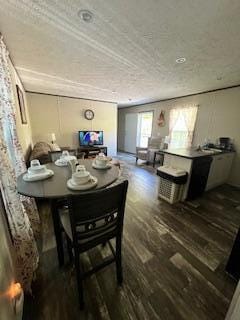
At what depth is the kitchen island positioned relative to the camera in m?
2.50

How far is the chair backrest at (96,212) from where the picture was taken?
2.89ft

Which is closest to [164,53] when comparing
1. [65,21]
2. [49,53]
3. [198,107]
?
[65,21]

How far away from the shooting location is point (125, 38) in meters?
1.60

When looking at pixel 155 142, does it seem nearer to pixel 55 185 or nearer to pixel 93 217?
pixel 55 185

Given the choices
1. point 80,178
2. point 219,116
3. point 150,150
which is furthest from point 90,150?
point 219,116

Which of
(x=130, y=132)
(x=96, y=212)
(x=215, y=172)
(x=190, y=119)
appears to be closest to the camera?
(x=96, y=212)

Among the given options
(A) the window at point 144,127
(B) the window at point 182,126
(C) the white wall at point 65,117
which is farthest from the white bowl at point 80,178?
(A) the window at point 144,127

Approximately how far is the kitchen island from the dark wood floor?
58 cm

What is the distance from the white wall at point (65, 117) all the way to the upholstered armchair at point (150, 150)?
1686 mm

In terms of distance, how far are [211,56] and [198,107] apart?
2.42m

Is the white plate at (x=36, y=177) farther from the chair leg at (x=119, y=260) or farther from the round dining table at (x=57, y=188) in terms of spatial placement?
the chair leg at (x=119, y=260)

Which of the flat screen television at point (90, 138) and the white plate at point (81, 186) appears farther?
the flat screen television at point (90, 138)

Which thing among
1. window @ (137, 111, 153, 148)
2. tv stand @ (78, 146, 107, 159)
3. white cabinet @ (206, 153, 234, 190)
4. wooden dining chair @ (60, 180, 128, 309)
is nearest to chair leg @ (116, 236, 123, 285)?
wooden dining chair @ (60, 180, 128, 309)

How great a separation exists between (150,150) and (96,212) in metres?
4.43
